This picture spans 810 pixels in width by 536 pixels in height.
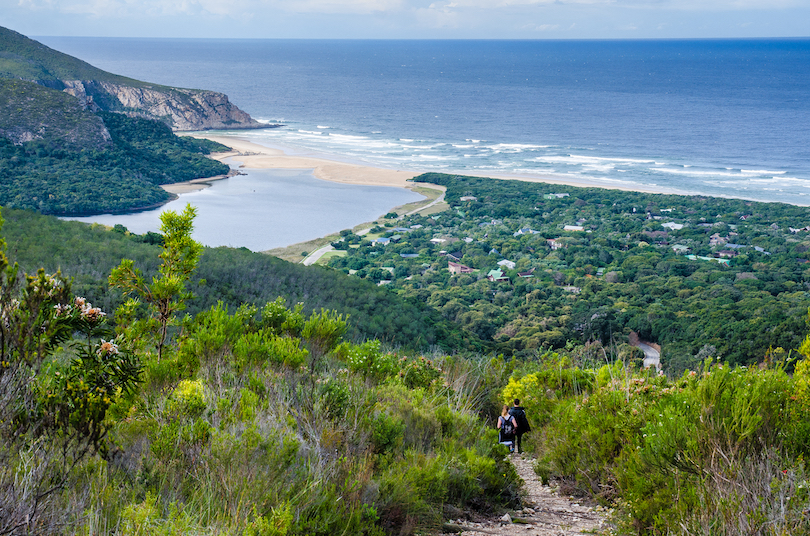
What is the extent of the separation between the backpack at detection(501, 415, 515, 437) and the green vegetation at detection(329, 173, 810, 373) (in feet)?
27.7

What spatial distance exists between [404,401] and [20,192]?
147 feet

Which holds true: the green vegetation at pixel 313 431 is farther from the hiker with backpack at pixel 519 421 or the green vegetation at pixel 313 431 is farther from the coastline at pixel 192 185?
the coastline at pixel 192 185

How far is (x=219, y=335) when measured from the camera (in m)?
6.07

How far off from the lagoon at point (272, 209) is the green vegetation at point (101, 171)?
79.6 inches

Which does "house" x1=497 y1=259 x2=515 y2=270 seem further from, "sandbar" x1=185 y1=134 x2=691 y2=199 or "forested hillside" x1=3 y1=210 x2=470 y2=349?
"sandbar" x1=185 y1=134 x2=691 y2=199

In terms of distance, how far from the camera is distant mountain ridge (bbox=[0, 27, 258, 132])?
7494 centimetres

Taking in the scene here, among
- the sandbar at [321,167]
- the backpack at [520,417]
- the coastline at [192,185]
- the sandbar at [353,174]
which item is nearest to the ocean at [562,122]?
the sandbar at [353,174]

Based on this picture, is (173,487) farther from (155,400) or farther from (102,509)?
(155,400)

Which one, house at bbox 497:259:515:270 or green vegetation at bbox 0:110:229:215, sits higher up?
green vegetation at bbox 0:110:229:215

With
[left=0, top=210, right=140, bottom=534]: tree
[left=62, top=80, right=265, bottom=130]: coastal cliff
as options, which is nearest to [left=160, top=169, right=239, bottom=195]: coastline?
[left=62, top=80, right=265, bottom=130]: coastal cliff

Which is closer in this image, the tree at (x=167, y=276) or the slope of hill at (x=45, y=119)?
the tree at (x=167, y=276)

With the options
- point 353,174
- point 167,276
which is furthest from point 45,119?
point 167,276

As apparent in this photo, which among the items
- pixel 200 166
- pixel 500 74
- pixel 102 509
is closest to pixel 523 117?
pixel 200 166

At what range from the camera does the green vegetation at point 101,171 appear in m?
42.0
